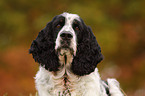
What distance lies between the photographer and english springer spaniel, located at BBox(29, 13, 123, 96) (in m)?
6.53

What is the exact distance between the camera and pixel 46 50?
6.77 meters

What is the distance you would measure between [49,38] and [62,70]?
26.1 inches

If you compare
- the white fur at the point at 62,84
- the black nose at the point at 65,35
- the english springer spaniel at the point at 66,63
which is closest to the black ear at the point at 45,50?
the english springer spaniel at the point at 66,63

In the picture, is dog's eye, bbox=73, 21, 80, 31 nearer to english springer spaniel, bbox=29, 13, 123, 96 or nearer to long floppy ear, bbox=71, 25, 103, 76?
english springer spaniel, bbox=29, 13, 123, 96

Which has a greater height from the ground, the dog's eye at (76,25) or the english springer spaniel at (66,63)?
the dog's eye at (76,25)

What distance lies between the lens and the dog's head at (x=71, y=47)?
253 inches

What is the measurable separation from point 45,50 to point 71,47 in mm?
786

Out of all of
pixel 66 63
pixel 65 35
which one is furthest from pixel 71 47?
pixel 66 63

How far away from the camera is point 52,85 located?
6559 mm

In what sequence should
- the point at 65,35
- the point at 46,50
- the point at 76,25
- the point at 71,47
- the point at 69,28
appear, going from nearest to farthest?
the point at 65,35 → the point at 71,47 → the point at 69,28 → the point at 76,25 → the point at 46,50

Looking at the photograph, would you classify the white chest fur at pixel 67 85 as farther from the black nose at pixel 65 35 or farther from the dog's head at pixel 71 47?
the black nose at pixel 65 35

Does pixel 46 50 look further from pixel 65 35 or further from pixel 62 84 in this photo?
pixel 65 35

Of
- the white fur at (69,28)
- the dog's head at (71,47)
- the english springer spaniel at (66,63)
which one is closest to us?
the white fur at (69,28)

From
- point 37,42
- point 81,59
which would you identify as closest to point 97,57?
point 81,59
